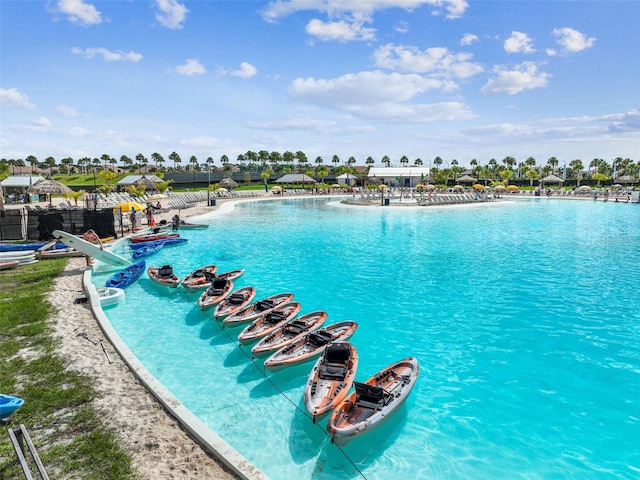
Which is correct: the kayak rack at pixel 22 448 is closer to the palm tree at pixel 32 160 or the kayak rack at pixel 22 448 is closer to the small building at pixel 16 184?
the small building at pixel 16 184

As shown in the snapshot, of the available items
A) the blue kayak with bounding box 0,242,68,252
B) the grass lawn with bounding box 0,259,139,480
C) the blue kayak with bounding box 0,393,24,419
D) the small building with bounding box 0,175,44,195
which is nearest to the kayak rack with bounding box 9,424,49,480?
the grass lawn with bounding box 0,259,139,480

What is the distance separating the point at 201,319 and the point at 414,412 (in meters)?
9.44

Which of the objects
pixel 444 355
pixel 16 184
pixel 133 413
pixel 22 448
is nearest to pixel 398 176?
pixel 16 184

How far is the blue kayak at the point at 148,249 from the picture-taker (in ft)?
88.3

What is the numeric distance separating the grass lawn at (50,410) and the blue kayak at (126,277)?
489 cm

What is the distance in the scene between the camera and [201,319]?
1634 cm

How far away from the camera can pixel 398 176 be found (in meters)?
107

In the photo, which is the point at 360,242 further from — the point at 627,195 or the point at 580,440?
the point at 627,195

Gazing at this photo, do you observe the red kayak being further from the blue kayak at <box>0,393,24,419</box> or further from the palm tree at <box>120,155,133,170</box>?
the palm tree at <box>120,155,133,170</box>

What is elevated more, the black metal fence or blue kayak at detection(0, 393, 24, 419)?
the black metal fence

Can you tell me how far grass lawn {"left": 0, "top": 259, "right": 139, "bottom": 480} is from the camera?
718 centimetres

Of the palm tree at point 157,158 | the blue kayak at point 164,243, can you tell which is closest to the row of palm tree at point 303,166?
the palm tree at point 157,158

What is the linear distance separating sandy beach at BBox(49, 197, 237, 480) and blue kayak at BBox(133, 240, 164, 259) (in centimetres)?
1263

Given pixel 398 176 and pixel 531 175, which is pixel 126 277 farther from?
Answer: pixel 531 175
